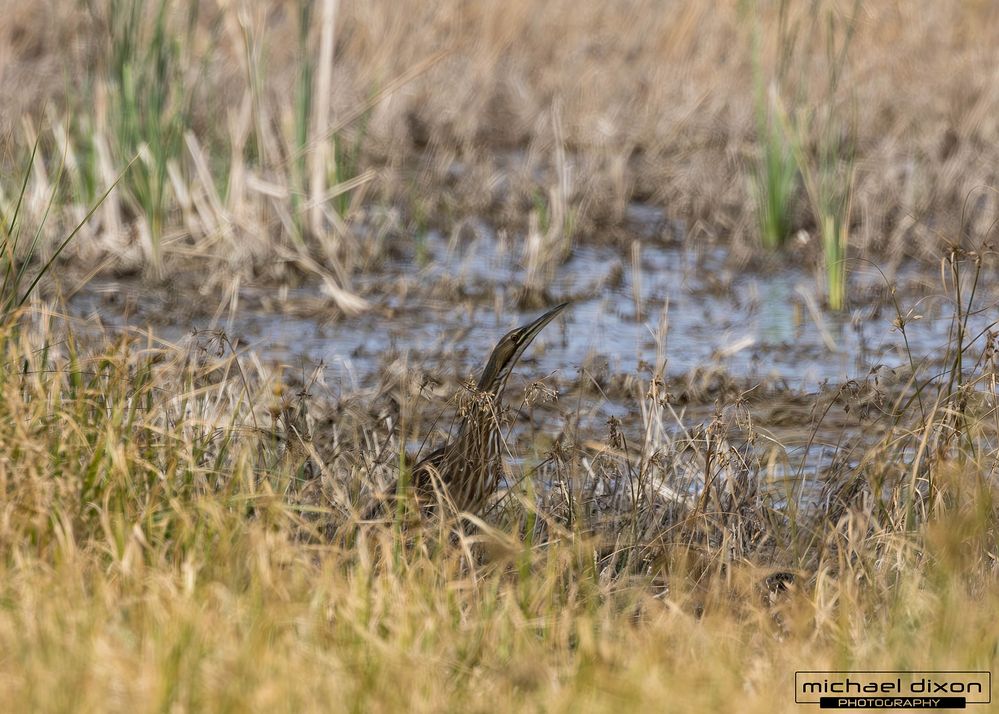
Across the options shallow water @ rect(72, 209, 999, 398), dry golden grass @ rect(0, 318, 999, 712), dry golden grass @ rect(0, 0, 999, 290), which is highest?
dry golden grass @ rect(0, 0, 999, 290)

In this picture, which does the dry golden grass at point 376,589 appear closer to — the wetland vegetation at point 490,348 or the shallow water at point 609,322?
the wetland vegetation at point 490,348

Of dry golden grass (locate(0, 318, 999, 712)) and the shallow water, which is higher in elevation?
the shallow water

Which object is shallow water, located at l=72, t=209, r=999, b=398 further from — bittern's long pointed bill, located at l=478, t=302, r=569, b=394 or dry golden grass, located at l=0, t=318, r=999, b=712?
dry golden grass, located at l=0, t=318, r=999, b=712

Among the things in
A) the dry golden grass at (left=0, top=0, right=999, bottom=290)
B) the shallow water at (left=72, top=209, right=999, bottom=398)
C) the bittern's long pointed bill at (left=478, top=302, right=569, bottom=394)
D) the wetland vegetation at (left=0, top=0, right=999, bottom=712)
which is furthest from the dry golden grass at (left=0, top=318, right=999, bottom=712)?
the dry golden grass at (left=0, top=0, right=999, bottom=290)

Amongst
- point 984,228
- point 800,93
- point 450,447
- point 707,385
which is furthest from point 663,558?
point 984,228

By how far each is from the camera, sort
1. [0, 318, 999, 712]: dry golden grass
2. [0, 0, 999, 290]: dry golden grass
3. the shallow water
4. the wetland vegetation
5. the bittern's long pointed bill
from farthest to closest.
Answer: [0, 0, 999, 290]: dry golden grass → the shallow water → the bittern's long pointed bill → the wetland vegetation → [0, 318, 999, 712]: dry golden grass

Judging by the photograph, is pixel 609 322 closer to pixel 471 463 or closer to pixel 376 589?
pixel 471 463

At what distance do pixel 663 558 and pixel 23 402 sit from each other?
5.18ft

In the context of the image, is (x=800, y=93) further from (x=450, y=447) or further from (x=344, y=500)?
(x=344, y=500)

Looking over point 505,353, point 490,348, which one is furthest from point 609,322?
point 505,353

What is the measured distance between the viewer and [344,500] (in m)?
3.74

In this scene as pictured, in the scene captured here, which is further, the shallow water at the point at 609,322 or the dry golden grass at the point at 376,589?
the shallow water at the point at 609,322

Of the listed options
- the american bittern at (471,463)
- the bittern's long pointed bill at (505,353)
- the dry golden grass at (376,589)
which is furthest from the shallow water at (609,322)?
the dry golden grass at (376,589)

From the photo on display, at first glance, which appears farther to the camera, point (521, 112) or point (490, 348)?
point (521, 112)
